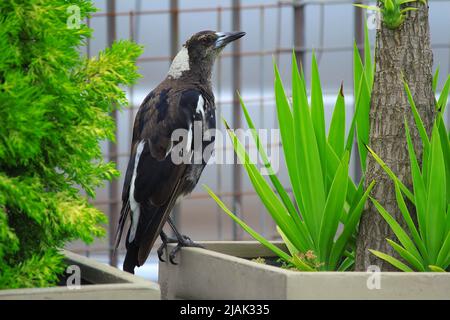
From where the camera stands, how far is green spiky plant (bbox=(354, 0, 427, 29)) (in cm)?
220

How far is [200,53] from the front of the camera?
277cm

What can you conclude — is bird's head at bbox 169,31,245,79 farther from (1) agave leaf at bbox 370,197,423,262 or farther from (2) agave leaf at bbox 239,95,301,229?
(1) agave leaf at bbox 370,197,423,262

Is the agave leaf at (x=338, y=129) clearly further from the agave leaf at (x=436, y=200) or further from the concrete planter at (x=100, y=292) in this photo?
the concrete planter at (x=100, y=292)

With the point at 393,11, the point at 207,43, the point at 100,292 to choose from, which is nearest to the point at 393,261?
the point at 393,11

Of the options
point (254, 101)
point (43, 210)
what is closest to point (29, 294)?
point (43, 210)

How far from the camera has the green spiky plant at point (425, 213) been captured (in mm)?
2096

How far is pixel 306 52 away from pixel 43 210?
2680 millimetres

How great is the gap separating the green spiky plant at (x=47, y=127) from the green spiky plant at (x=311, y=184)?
374 millimetres

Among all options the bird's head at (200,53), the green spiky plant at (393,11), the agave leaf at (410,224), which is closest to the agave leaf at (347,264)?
the agave leaf at (410,224)

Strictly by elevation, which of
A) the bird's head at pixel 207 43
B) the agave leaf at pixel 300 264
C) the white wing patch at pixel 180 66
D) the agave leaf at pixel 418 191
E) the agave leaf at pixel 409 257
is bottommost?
the agave leaf at pixel 300 264

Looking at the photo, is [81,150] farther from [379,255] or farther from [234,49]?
[234,49]

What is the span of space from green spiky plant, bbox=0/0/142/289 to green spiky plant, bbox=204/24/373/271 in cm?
37

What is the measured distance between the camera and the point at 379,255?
212cm

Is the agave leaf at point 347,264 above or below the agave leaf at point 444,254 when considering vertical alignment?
below
